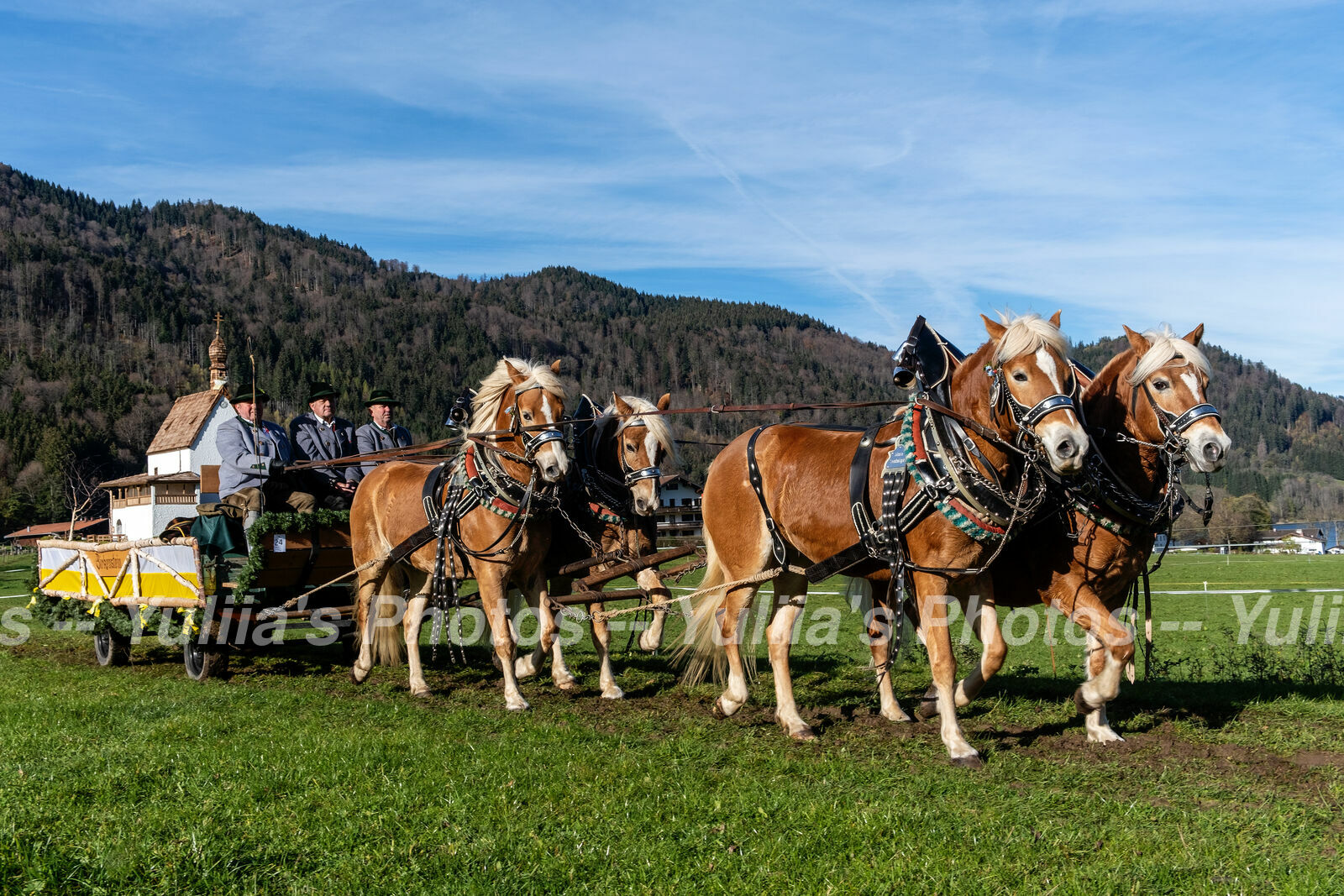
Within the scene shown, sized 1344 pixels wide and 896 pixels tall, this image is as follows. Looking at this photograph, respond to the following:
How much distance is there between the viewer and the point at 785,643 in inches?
287

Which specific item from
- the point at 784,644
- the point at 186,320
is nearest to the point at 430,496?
the point at 784,644

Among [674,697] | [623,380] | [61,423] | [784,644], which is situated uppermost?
[623,380]

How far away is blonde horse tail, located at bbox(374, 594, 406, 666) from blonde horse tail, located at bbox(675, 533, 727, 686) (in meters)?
3.27

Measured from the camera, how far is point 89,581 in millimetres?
Result: 10648

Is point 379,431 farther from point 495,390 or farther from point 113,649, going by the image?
point 495,390

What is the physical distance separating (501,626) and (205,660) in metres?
3.54

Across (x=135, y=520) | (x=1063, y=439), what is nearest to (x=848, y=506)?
(x=1063, y=439)

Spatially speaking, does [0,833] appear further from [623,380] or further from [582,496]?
[623,380]

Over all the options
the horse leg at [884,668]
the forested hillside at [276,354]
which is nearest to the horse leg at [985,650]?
the horse leg at [884,668]

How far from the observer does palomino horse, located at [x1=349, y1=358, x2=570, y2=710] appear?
7.89 metres

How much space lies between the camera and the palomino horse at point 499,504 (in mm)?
7891

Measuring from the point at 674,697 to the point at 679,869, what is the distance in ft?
14.3

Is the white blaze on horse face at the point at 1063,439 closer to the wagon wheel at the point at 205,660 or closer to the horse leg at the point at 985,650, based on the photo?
the horse leg at the point at 985,650

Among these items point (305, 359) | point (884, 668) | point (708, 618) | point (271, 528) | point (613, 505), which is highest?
point (305, 359)
